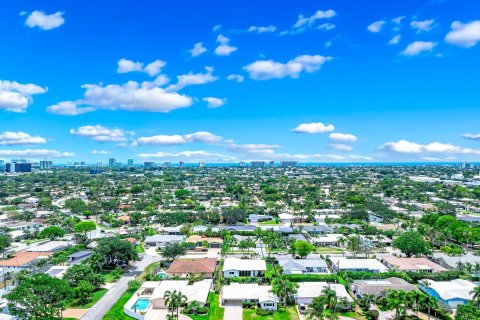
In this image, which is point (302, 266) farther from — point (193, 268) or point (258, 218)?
point (258, 218)

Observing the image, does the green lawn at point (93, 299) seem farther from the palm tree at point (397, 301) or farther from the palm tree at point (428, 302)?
the palm tree at point (428, 302)

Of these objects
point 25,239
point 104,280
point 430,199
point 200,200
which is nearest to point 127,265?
point 104,280

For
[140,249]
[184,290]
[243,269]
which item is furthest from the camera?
[140,249]

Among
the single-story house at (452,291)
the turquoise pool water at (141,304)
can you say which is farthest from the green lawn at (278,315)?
the single-story house at (452,291)

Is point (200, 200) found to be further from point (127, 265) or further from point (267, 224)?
point (127, 265)

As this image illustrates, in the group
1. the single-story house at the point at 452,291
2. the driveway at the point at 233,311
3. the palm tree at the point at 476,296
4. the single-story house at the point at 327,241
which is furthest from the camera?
the single-story house at the point at 327,241

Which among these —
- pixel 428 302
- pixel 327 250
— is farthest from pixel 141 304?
pixel 327 250
